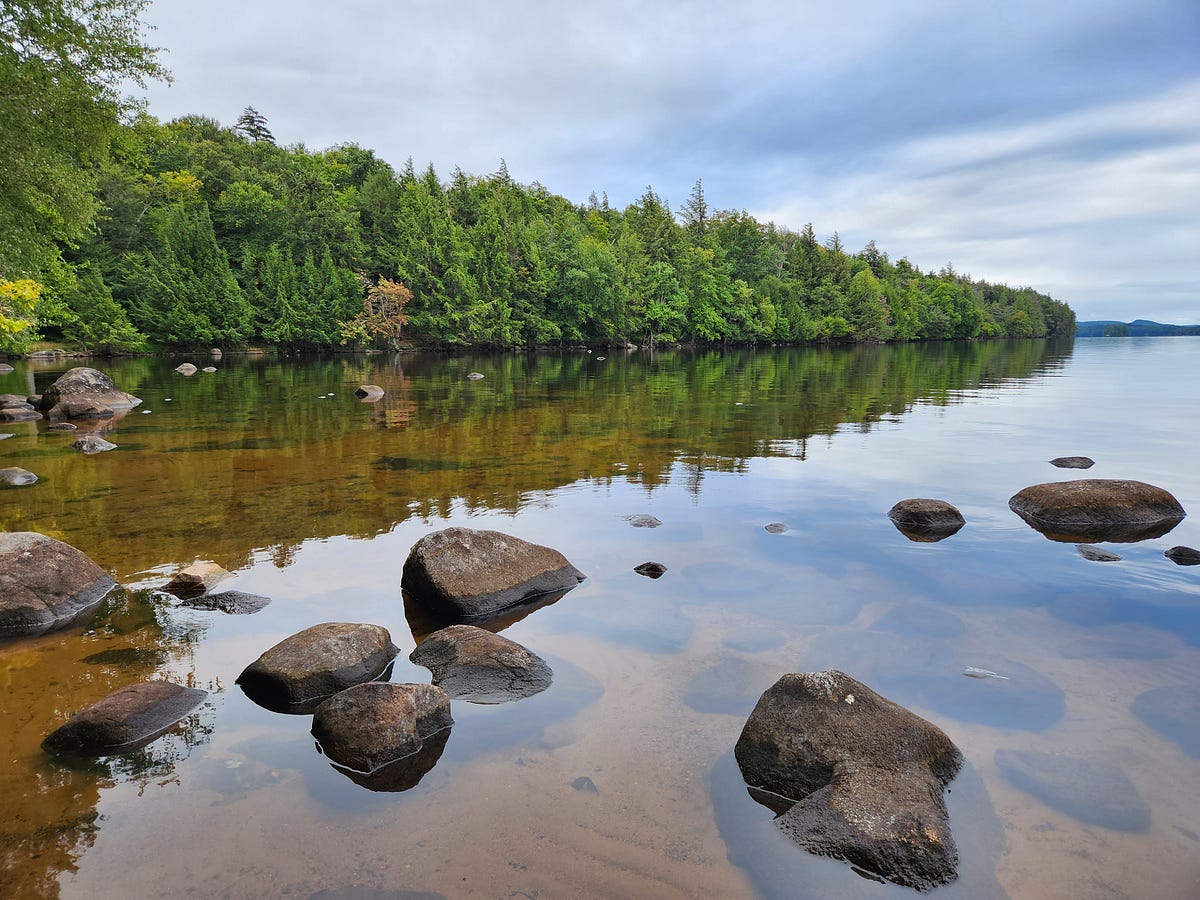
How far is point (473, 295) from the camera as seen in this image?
7069 centimetres

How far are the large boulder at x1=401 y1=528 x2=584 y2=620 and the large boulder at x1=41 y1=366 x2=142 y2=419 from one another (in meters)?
20.8

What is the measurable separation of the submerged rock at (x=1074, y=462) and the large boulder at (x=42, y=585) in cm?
1781

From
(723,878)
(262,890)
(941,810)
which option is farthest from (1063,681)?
(262,890)

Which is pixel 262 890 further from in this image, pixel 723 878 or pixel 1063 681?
pixel 1063 681

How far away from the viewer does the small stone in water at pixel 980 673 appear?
6250 mm

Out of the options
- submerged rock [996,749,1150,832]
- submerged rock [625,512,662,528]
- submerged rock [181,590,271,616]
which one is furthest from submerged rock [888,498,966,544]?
submerged rock [181,590,271,616]

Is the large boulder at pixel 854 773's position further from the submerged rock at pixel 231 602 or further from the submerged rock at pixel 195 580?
the submerged rock at pixel 195 580

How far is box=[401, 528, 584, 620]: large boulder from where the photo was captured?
753cm

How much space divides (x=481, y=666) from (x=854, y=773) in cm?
320

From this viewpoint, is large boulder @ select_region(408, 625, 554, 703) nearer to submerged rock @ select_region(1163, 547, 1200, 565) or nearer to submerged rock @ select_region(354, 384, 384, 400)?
submerged rock @ select_region(1163, 547, 1200, 565)

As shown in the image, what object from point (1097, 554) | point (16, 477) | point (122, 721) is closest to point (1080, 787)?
point (1097, 554)

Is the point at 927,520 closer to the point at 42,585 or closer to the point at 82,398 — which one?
the point at 42,585

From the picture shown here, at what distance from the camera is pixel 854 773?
4.51m

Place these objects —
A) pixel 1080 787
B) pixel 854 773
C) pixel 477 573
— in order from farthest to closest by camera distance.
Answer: pixel 477 573 < pixel 1080 787 < pixel 854 773
